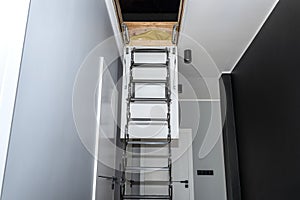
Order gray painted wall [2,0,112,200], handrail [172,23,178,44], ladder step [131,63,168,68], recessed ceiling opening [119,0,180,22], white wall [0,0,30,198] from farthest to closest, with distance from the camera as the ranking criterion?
ladder step [131,63,168,68], handrail [172,23,178,44], recessed ceiling opening [119,0,180,22], gray painted wall [2,0,112,200], white wall [0,0,30,198]

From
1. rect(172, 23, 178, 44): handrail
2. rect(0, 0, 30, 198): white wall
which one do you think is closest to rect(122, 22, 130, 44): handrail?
rect(172, 23, 178, 44): handrail

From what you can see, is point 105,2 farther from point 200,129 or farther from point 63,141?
point 200,129

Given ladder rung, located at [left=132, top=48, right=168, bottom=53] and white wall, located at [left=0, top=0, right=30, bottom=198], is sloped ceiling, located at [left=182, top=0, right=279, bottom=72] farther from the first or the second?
white wall, located at [left=0, top=0, right=30, bottom=198]

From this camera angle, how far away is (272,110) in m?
2.79

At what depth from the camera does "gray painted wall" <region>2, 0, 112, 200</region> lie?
2.92 ft

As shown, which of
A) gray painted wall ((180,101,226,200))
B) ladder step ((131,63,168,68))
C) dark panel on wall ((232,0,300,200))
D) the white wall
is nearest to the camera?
the white wall

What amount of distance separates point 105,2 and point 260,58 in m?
1.84

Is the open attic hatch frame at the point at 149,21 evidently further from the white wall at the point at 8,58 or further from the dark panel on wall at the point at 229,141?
the white wall at the point at 8,58

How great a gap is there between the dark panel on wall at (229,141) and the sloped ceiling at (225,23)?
634 millimetres

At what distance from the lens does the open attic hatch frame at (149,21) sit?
9.20 feet

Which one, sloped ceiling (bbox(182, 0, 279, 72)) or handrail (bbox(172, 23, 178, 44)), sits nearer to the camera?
sloped ceiling (bbox(182, 0, 279, 72))

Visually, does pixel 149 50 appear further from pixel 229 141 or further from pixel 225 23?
pixel 229 141

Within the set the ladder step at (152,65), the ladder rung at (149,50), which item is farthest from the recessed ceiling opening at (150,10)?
the ladder step at (152,65)

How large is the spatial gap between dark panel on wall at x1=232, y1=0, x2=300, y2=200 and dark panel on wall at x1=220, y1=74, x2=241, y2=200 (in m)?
0.13
